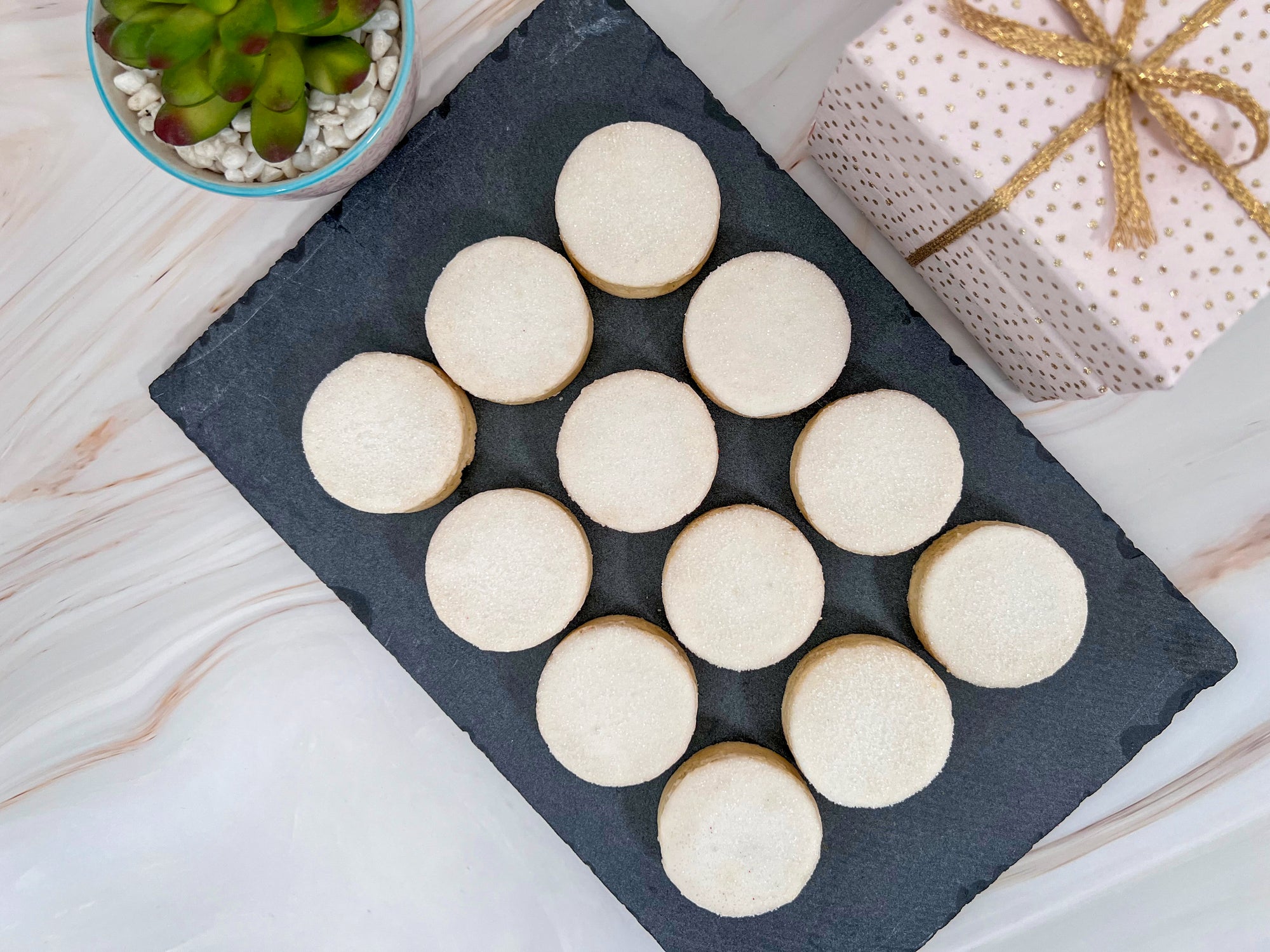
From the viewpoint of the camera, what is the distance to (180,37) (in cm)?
62

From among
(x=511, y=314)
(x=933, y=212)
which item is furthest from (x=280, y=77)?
(x=933, y=212)

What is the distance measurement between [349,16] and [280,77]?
8cm

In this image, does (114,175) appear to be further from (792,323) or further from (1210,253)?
(1210,253)

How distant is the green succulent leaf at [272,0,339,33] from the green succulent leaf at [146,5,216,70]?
2.1 inches

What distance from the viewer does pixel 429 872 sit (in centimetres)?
95

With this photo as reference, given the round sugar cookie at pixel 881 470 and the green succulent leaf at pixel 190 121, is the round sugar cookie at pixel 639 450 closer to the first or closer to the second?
the round sugar cookie at pixel 881 470

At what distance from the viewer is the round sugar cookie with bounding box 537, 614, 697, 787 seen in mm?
816

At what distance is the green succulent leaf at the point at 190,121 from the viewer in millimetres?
657

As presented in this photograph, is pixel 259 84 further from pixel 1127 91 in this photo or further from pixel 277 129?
pixel 1127 91

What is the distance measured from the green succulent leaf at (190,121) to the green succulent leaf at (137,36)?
0.04 m

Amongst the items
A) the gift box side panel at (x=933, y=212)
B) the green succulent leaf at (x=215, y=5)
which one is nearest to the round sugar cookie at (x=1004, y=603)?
the gift box side panel at (x=933, y=212)

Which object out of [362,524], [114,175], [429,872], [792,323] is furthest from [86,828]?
[792,323]

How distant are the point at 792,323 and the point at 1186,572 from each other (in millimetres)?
541

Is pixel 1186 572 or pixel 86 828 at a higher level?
pixel 1186 572
